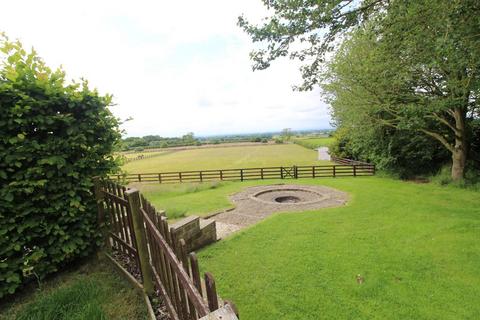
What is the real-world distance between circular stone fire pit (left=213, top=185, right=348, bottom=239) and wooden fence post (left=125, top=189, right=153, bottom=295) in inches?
132

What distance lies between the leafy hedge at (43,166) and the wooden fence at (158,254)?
35 cm

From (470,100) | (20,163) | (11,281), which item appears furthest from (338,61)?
(11,281)

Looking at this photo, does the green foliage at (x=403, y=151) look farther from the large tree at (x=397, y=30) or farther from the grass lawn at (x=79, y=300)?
the grass lawn at (x=79, y=300)

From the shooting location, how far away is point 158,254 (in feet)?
7.54

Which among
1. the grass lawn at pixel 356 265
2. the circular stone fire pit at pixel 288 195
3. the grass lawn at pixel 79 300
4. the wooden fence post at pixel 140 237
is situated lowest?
the circular stone fire pit at pixel 288 195

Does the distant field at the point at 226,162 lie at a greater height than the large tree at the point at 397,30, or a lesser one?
lesser

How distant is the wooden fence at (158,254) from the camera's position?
1388 mm

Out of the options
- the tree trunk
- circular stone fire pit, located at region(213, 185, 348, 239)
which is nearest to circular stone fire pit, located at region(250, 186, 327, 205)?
circular stone fire pit, located at region(213, 185, 348, 239)

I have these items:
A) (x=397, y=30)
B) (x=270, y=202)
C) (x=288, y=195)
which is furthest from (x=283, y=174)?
(x=397, y=30)

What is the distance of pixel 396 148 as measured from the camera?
1373 centimetres

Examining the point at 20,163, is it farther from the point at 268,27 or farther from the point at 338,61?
the point at 338,61

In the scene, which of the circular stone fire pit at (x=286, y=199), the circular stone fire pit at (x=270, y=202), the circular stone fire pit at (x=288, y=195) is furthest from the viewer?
the circular stone fire pit at (x=286, y=199)

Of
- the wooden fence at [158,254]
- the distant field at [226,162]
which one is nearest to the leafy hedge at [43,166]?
the wooden fence at [158,254]

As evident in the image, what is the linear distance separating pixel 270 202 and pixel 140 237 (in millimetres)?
7864
